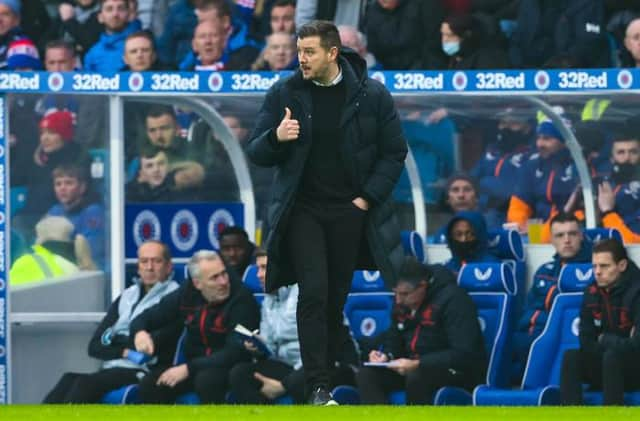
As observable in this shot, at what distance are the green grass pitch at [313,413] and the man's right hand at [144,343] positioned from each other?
4.20 metres

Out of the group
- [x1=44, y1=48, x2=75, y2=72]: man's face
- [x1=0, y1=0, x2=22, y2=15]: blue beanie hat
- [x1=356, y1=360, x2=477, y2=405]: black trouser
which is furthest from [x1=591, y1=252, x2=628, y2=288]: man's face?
[x1=0, y1=0, x2=22, y2=15]: blue beanie hat

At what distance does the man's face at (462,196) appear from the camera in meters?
14.8

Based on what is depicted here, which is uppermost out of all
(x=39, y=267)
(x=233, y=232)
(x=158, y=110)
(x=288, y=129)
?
(x=158, y=110)

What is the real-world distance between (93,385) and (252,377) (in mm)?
1196

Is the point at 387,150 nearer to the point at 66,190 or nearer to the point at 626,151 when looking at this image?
the point at 626,151

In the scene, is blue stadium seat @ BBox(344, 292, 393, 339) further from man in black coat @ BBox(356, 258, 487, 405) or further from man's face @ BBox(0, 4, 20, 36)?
man's face @ BBox(0, 4, 20, 36)

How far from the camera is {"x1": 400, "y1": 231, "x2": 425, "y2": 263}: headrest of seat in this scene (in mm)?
14305

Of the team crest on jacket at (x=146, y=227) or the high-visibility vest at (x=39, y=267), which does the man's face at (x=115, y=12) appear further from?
the high-visibility vest at (x=39, y=267)

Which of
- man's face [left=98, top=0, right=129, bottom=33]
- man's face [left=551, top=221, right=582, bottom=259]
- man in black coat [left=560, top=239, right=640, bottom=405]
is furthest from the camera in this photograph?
man's face [left=98, top=0, right=129, bottom=33]

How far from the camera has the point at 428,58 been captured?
54.3 ft

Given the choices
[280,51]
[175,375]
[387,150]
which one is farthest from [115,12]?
[387,150]

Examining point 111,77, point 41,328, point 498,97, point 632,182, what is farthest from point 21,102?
point 632,182

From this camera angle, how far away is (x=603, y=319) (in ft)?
42.2

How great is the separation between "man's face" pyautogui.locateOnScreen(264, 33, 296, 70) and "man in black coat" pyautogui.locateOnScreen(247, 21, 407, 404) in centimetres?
599
